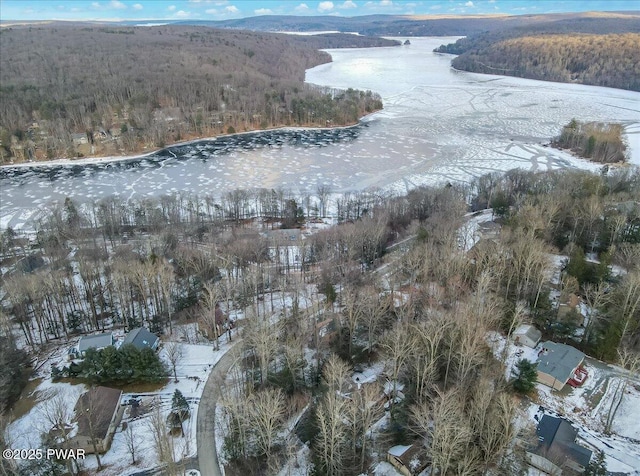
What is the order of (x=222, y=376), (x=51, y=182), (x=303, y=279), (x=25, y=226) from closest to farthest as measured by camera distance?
(x=222, y=376), (x=303, y=279), (x=25, y=226), (x=51, y=182)

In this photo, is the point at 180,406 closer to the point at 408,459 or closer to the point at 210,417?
the point at 210,417

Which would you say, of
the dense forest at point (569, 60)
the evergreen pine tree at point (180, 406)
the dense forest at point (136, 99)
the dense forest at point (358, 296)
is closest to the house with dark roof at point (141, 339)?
the dense forest at point (358, 296)

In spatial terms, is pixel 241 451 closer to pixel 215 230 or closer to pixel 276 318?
pixel 276 318

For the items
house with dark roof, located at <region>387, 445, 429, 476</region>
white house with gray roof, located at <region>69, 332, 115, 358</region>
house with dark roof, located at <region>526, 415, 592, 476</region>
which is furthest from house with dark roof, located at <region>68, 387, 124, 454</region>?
house with dark roof, located at <region>526, 415, 592, 476</region>

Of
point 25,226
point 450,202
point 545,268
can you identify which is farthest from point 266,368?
point 25,226

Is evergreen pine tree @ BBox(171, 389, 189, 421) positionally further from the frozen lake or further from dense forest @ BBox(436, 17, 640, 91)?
dense forest @ BBox(436, 17, 640, 91)

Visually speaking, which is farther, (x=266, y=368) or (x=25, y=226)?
(x=25, y=226)
